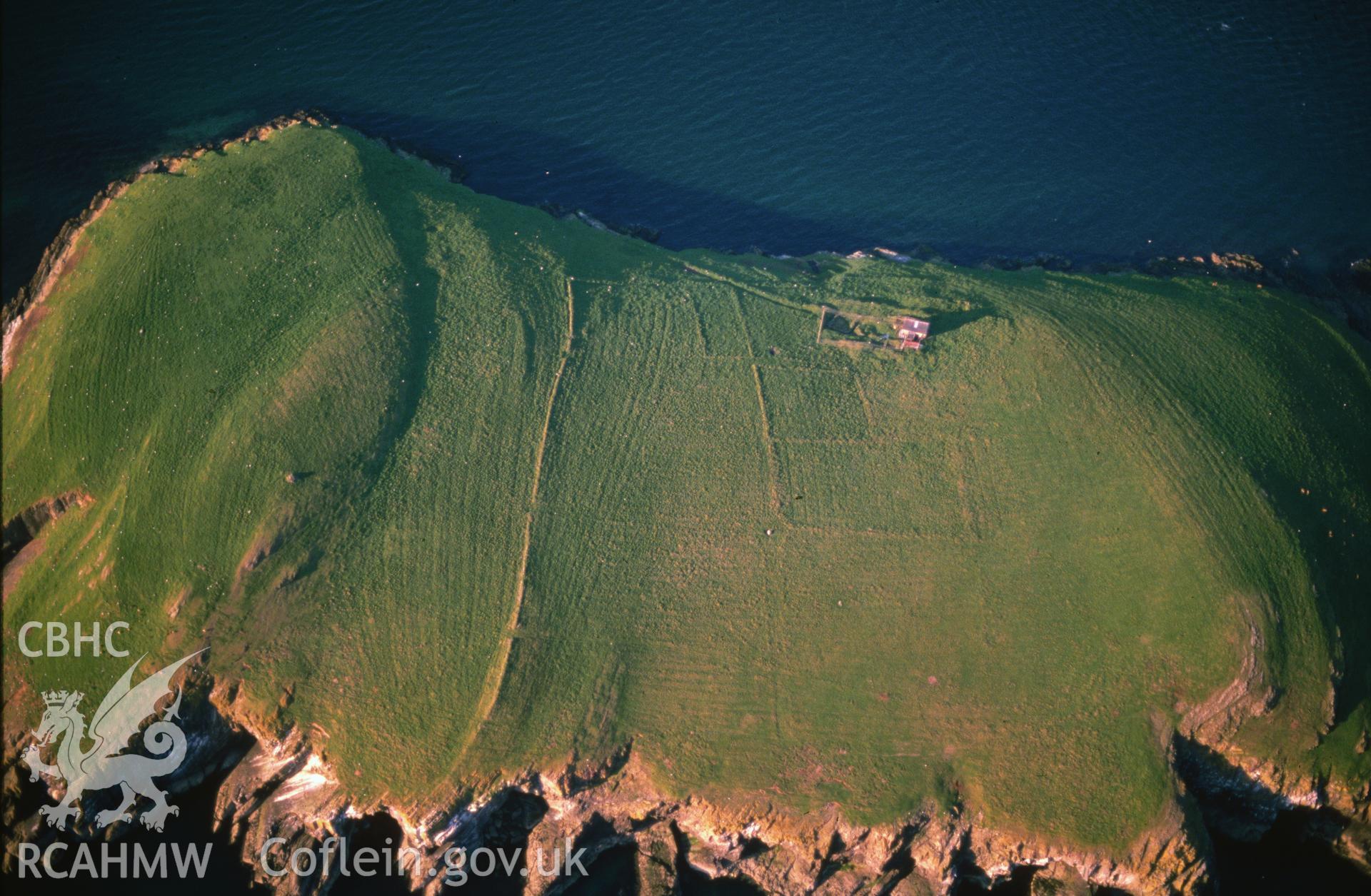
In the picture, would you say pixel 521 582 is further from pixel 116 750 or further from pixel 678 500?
pixel 116 750

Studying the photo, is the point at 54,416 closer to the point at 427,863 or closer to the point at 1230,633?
the point at 427,863

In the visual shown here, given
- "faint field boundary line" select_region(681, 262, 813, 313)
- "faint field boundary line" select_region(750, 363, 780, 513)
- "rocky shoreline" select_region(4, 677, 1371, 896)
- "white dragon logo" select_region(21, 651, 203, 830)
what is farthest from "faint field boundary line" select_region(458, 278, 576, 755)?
"white dragon logo" select_region(21, 651, 203, 830)

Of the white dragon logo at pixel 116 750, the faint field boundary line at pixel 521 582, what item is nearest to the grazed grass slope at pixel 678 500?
the faint field boundary line at pixel 521 582

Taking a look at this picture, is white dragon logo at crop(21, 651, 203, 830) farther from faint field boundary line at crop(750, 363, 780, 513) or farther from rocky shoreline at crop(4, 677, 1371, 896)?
faint field boundary line at crop(750, 363, 780, 513)

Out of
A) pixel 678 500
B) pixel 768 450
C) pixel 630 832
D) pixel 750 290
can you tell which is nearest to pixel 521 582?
pixel 678 500

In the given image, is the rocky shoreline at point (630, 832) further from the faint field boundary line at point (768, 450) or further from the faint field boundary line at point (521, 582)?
the faint field boundary line at point (768, 450)

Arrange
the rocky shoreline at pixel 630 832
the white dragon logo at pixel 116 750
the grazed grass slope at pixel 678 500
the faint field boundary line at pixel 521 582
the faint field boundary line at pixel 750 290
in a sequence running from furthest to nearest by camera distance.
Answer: the faint field boundary line at pixel 750 290, the grazed grass slope at pixel 678 500, the faint field boundary line at pixel 521 582, the white dragon logo at pixel 116 750, the rocky shoreline at pixel 630 832
